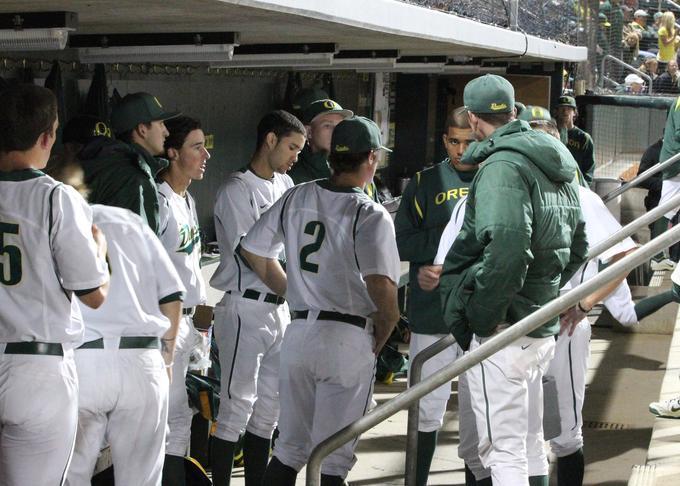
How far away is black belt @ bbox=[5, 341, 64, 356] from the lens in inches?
124

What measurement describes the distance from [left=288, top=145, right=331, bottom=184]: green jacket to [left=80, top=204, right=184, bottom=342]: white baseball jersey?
5.92 feet

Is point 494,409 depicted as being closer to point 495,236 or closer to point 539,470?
point 539,470

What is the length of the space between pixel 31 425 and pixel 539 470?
1719 millimetres

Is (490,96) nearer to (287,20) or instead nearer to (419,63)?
(287,20)

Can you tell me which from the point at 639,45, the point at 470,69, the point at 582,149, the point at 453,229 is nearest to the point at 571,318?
the point at 453,229

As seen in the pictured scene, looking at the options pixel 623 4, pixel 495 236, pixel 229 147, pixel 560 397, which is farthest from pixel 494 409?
→ pixel 623 4

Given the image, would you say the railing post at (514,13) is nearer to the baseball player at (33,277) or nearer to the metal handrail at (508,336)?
the metal handrail at (508,336)

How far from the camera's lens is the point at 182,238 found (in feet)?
14.7

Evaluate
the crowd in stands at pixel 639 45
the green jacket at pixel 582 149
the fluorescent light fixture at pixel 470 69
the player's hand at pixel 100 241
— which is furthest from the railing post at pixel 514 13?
the crowd in stands at pixel 639 45

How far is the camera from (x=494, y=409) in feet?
11.9

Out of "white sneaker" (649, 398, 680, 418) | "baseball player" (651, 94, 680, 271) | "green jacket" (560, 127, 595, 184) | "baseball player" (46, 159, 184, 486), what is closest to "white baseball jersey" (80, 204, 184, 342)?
"baseball player" (46, 159, 184, 486)

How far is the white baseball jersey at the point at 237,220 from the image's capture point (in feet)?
16.0

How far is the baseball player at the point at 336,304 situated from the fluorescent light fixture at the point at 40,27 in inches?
40.1

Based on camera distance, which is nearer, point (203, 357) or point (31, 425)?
point (31, 425)
